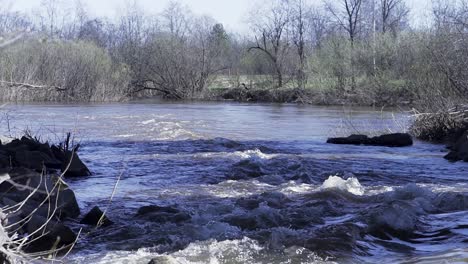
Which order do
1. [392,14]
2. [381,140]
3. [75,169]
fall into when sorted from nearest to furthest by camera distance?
[75,169] < [381,140] < [392,14]

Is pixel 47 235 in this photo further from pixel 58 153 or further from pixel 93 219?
pixel 58 153

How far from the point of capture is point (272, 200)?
11.1m

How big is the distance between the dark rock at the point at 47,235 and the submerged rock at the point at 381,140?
15.0m

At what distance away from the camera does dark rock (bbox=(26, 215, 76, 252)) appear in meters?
7.57

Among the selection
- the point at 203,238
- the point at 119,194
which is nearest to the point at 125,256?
the point at 203,238

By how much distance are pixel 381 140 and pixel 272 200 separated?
37.6ft

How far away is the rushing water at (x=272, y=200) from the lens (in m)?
8.00

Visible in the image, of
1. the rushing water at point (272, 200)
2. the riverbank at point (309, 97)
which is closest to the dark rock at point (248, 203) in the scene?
the rushing water at point (272, 200)

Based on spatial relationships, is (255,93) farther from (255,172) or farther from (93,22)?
(255,172)

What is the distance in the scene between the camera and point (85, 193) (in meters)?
12.1

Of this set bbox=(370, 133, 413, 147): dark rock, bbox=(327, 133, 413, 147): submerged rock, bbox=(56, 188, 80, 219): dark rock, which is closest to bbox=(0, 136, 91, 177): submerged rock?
bbox=(56, 188, 80, 219): dark rock

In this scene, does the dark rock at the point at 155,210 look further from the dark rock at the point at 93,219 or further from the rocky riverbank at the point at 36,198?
the rocky riverbank at the point at 36,198

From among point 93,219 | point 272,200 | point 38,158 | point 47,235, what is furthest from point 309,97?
point 47,235

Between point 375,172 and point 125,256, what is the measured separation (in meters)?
8.78
